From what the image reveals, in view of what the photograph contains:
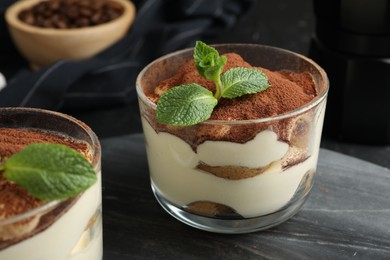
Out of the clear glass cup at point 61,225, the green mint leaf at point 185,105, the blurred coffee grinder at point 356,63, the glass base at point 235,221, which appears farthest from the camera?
the blurred coffee grinder at point 356,63

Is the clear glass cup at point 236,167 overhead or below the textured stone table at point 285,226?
overhead

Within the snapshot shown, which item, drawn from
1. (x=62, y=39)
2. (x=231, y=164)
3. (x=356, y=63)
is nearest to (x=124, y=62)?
(x=62, y=39)

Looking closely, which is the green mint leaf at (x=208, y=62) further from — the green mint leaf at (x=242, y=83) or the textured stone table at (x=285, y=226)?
the textured stone table at (x=285, y=226)

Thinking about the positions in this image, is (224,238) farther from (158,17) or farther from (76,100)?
(158,17)

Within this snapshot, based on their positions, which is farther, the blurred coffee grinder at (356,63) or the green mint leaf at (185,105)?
the blurred coffee grinder at (356,63)

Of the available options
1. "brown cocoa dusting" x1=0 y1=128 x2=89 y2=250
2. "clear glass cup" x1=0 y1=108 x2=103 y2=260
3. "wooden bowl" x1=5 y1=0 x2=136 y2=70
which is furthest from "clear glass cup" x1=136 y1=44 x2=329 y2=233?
"wooden bowl" x1=5 y1=0 x2=136 y2=70

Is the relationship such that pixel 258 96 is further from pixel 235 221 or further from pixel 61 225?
pixel 61 225

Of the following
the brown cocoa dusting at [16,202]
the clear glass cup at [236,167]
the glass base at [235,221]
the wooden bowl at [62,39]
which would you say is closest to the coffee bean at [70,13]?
the wooden bowl at [62,39]
